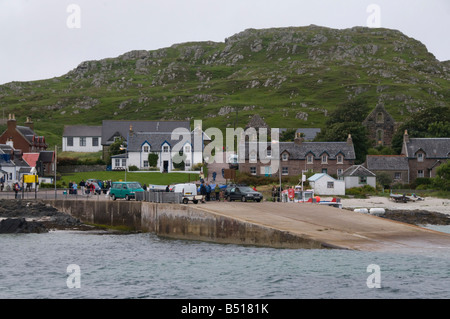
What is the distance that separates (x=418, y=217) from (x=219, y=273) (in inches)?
1501

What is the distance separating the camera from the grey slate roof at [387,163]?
325ft

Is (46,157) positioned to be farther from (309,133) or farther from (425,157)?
(309,133)

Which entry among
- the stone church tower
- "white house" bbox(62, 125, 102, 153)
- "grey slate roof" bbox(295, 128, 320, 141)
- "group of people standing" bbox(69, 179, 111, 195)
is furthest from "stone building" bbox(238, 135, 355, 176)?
"white house" bbox(62, 125, 102, 153)

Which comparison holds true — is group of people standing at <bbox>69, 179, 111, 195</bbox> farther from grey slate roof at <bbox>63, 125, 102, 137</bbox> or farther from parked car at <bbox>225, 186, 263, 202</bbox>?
grey slate roof at <bbox>63, 125, 102, 137</bbox>

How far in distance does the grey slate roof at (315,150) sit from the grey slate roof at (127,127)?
113ft

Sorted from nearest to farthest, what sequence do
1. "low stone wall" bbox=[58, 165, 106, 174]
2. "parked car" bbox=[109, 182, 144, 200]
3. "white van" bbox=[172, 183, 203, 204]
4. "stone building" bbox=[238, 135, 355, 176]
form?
"white van" bbox=[172, 183, 203, 204] < "parked car" bbox=[109, 182, 144, 200] < "stone building" bbox=[238, 135, 355, 176] < "low stone wall" bbox=[58, 165, 106, 174]

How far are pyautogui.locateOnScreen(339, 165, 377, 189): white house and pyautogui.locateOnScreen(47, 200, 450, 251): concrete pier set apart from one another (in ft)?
120

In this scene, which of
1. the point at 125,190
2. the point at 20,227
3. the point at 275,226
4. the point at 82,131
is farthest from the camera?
the point at 82,131

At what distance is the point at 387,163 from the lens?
10038cm

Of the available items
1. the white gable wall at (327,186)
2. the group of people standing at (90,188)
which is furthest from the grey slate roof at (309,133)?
the group of people standing at (90,188)

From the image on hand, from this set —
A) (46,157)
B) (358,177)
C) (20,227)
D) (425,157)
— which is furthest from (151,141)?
(20,227)

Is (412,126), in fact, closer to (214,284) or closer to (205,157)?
(205,157)

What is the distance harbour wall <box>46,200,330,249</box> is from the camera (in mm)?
39812

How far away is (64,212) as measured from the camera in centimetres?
6131
